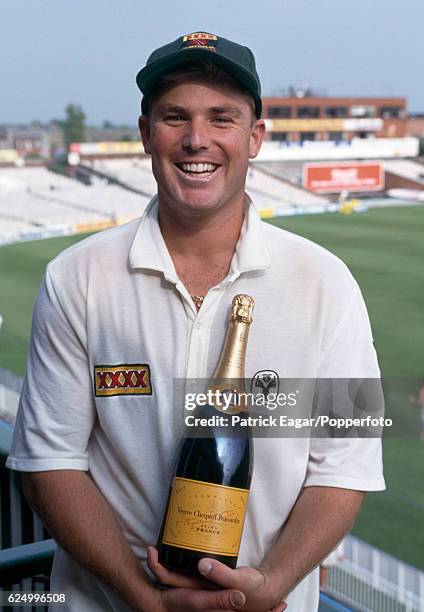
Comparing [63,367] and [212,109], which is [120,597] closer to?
[63,367]

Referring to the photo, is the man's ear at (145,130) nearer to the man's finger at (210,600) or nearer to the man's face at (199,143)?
the man's face at (199,143)

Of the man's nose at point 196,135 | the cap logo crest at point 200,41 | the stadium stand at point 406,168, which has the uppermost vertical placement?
the cap logo crest at point 200,41

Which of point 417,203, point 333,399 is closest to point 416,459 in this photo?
point 333,399

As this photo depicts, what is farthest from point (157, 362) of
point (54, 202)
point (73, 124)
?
point (73, 124)

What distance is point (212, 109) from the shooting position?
4.77 feet

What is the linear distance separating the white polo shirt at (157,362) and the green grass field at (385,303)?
5.44 metres

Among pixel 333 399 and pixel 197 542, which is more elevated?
pixel 333 399

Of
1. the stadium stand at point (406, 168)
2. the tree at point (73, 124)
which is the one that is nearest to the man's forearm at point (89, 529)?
the stadium stand at point (406, 168)

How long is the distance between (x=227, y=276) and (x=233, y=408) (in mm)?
236

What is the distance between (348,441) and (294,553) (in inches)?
8.7

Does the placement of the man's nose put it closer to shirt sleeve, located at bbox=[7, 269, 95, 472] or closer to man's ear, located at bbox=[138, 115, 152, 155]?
man's ear, located at bbox=[138, 115, 152, 155]

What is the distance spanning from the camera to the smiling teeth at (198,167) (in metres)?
1.46

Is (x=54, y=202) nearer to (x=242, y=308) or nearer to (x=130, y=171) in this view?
(x=130, y=171)

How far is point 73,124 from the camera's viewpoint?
65562 mm
